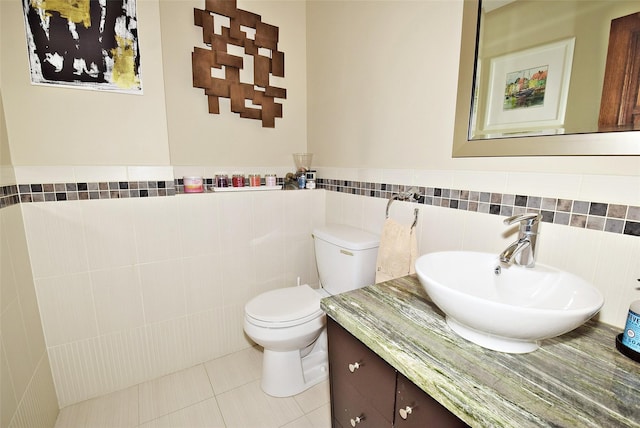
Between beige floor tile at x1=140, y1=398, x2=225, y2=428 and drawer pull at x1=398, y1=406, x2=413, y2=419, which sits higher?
drawer pull at x1=398, y1=406, x2=413, y2=419

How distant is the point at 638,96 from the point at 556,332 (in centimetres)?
65

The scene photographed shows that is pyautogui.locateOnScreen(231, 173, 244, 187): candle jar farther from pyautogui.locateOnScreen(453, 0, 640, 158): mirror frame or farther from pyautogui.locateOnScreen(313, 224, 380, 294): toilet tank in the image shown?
pyautogui.locateOnScreen(453, 0, 640, 158): mirror frame

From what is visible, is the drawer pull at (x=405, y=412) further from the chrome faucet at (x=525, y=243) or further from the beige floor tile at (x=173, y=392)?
the beige floor tile at (x=173, y=392)

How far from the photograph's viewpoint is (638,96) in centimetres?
75

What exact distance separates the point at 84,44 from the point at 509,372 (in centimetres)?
192

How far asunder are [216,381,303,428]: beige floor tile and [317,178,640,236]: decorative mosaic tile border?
1.21 m


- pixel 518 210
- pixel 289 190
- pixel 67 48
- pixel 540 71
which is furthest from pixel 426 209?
pixel 67 48

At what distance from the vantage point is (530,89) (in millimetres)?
946

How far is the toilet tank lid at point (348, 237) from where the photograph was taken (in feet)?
4.70

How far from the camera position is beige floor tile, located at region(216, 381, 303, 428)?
1361 mm

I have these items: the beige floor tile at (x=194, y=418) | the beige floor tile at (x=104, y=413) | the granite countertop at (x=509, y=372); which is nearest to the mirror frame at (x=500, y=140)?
the granite countertop at (x=509, y=372)

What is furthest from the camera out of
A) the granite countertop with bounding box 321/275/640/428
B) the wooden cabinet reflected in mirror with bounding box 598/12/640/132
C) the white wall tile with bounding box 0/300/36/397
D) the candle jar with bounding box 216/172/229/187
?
the candle jar with bounding box 216/172/229/187

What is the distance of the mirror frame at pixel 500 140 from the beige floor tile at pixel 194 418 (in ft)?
5.30

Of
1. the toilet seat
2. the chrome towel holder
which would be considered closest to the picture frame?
the chrome towel holder
